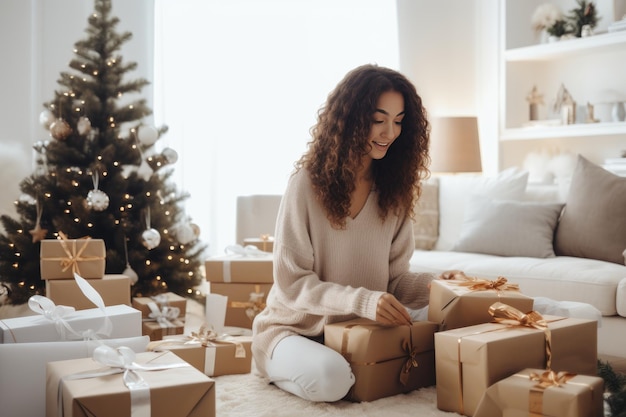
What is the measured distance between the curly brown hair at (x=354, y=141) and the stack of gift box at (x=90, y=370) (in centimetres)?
72

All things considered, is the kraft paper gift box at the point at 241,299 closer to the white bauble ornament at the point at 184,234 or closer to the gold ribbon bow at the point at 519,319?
the white bauble ornament at the point at 184,234

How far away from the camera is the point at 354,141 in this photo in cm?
220

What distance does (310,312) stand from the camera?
6.95ft

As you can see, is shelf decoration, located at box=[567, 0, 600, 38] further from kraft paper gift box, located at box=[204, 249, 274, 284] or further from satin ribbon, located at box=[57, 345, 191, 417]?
satin ribbon, located at box=[57, 345, 191, 417]

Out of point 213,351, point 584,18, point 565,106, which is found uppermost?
point 584,18

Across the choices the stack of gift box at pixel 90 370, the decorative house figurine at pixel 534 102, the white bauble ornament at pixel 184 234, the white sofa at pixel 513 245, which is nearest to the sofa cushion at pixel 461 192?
the white sofa at pixel 513 245

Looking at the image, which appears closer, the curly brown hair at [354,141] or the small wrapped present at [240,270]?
the curly brown hair at [354,141]

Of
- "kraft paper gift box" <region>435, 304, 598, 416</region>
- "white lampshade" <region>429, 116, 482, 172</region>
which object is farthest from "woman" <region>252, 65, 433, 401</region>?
"white lampshade" <region>429, 116, 482, 172</region>

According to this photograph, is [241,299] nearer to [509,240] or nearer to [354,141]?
[354,141]

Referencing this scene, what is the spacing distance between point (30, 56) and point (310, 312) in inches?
112

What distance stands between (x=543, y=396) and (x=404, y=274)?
86cm

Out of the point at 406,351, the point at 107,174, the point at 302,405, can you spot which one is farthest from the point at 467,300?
the point at 107,174

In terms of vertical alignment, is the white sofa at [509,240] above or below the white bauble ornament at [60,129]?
below

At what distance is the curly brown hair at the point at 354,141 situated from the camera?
2.19 metres
